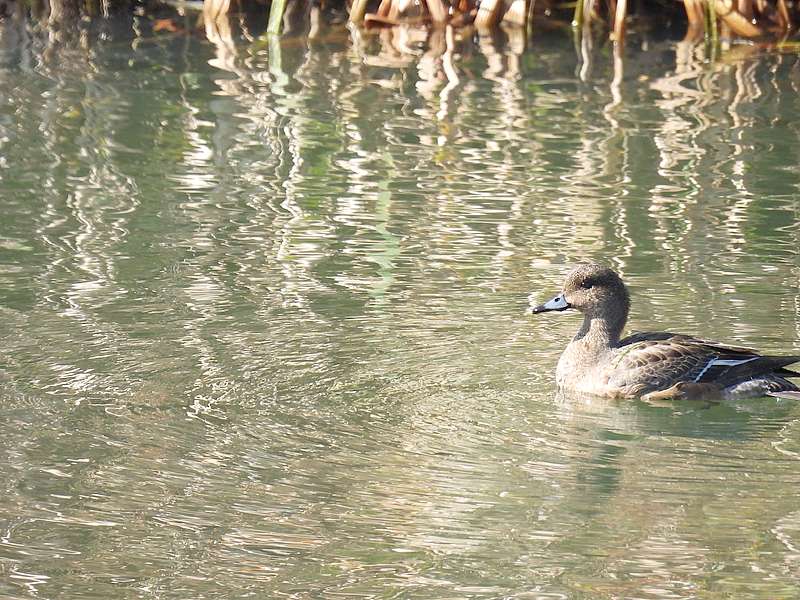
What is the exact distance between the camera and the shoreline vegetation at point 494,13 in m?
15.6

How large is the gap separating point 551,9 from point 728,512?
11838 millimetres

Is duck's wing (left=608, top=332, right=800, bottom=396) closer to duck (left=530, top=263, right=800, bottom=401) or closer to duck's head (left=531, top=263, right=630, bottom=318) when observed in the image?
duck (left=530, top=263, right=800, bottom=401)

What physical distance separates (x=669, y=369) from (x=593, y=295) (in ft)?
1.90

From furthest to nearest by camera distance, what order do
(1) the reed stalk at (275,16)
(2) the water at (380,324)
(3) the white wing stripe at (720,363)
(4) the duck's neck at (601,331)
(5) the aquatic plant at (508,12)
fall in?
(1) the reed stalk at (275,16), (5) the aquatic plant at (508,12), (4) the duck's neck at (601,331), (3) the white wing stripe at (720,363), (2) the water at (380,324)

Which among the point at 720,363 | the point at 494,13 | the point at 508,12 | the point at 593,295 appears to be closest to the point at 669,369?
the point at 720,363

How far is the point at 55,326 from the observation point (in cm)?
795

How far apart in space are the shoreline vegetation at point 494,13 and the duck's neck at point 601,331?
815 cm

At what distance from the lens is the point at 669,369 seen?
24.0ft

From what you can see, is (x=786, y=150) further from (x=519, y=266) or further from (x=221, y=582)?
(x=221, y=582)

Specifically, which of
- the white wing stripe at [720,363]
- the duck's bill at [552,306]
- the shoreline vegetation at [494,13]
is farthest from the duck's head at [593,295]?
the shoreline vegetation at [494,13]

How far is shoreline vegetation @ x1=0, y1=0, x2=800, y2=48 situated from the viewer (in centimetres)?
1561

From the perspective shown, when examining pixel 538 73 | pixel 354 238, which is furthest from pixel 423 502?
pixel 538 73

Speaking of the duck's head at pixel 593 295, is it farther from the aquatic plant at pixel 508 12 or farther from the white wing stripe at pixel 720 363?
the aquatic plant at pixel 508 12

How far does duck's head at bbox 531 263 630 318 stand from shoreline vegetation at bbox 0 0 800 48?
8.08m
